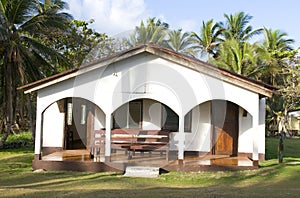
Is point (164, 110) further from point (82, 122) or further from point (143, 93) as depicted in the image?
point (82, 122)

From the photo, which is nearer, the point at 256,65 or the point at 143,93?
the point at 143,93

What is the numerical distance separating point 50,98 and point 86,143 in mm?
4077

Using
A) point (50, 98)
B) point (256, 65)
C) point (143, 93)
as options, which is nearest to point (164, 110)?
point (143, 93)

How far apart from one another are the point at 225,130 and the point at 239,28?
26878 millimetres

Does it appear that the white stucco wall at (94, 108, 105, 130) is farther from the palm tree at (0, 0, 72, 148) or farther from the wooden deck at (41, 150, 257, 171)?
the palm tree at (0, 0, 72, 148)

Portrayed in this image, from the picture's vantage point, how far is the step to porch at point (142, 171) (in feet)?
40.2

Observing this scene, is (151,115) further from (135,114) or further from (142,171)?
(142,171)

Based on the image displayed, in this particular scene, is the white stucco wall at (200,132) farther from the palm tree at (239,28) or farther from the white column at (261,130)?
the palm tree at (239,28)

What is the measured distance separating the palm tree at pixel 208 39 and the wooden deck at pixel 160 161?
85.7 feet

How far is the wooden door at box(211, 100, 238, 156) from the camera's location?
15398 millimetres

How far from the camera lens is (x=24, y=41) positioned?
62.7 feet

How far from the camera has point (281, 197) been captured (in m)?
8.03

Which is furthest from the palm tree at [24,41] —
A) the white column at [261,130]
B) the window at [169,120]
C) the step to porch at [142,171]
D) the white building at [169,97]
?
the white column at [261,130]

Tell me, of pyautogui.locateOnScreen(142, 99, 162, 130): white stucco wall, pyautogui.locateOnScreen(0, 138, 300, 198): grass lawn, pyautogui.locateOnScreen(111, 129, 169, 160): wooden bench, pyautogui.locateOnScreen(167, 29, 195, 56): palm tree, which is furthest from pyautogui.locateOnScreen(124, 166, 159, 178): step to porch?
pyautogui.locateOnScreen(167, 29, 195, 56): palm tree
